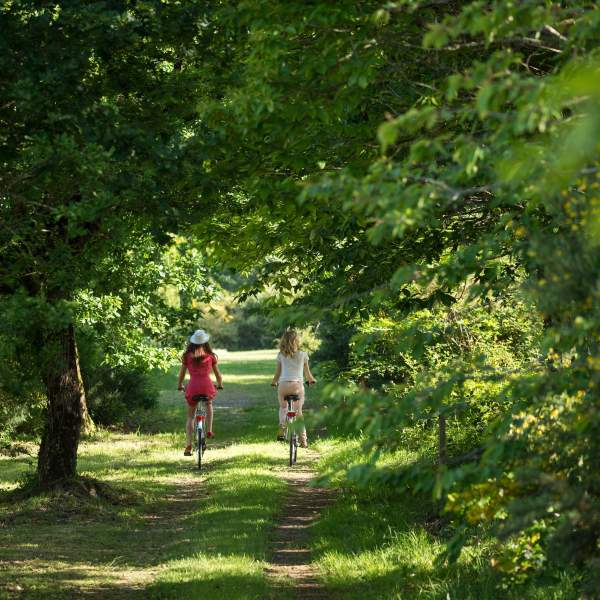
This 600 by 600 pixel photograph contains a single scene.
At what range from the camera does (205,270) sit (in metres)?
19.4

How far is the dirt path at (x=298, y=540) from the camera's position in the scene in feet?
26.2

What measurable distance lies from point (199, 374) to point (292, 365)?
150 centimetres

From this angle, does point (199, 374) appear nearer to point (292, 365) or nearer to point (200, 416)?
point (200, 416)

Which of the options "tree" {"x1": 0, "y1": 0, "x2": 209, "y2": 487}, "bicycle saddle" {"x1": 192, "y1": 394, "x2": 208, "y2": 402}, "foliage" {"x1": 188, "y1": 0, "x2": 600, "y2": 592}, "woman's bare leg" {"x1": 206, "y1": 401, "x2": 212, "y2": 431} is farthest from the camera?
"woman's bare leg" {"x1": 206, "y1": 401, "x2": 212, "y2": 431}

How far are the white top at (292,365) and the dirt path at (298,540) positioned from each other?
1.62m

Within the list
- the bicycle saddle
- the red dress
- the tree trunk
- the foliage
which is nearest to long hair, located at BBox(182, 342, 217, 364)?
the red dress

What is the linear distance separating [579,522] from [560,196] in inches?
54.0

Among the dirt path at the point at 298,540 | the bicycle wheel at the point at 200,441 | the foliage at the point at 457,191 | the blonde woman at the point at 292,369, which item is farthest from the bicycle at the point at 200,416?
the foliage at the point at 457,191

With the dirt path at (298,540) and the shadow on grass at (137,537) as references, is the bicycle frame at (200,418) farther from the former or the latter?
the shadow on grass at (137,537)

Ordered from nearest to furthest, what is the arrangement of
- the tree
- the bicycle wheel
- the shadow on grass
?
the tree
the shadow on grass
the bicycle wheel

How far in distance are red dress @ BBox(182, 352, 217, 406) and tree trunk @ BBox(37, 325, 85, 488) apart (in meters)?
2.74

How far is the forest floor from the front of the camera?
759 cm

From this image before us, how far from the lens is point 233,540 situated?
946 cm

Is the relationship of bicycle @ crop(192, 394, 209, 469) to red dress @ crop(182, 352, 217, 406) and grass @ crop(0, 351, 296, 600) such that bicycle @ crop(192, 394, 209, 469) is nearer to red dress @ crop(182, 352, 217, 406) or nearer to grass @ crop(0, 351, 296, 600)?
red dress @ crop(182, 352, 217, 406)
